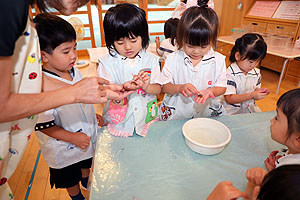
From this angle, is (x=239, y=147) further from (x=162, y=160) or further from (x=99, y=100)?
(x=99, y=100)

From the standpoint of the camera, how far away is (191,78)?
1236mm

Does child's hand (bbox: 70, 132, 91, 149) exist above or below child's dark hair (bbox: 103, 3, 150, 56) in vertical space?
below

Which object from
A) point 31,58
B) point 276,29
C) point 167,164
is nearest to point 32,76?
point 31,58

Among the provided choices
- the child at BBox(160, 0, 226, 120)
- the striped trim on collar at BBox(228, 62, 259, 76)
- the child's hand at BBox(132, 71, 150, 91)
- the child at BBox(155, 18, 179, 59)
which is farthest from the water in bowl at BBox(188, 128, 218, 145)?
the child at BBox(155, 18, 179, 59)

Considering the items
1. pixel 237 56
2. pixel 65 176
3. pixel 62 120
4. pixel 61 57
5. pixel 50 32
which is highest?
pixel 50 32

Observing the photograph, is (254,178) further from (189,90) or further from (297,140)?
(189,90)

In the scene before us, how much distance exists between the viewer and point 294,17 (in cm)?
332

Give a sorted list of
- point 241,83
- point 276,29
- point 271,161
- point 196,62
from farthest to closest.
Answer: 1. point 276,29
2. point 241,83
3. point 196,62
4. point 271,161

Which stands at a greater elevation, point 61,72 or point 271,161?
point 61,72

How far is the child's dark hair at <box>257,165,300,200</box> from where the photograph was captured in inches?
14.9

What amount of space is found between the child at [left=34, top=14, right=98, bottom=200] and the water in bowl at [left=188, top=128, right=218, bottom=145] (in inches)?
22.6

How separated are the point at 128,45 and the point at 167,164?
616 millimetres

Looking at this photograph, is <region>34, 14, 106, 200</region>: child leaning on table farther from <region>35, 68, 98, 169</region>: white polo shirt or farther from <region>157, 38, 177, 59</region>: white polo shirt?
<region>157, 38, 177, 59</region>: white polo shirt

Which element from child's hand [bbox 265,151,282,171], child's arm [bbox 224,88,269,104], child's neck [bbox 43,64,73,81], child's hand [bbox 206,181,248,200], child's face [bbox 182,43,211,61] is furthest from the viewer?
child's arm [bbox 224,88,269,104]
